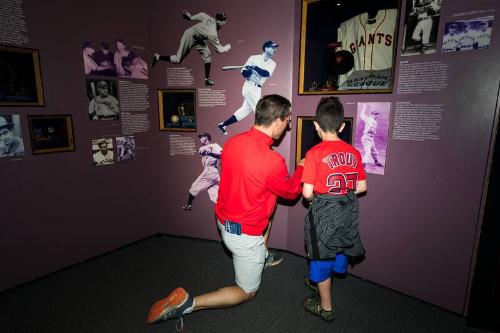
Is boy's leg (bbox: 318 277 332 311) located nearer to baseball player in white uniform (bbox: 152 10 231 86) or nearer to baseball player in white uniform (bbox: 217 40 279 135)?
baseball player in white uniform (bbox: 217 40 279 135)

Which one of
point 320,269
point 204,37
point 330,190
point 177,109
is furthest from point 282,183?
point 204,37

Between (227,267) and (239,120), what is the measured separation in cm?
163

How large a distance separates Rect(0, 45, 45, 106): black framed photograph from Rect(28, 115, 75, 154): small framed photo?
163 millimetres

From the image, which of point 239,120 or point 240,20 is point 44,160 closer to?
point 239,120

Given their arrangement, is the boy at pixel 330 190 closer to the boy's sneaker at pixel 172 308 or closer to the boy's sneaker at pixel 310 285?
the boy's sneaker at pixel 310 285

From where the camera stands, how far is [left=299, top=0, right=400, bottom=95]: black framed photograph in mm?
2479

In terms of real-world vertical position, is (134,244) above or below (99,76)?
below

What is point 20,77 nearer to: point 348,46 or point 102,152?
point 102,152

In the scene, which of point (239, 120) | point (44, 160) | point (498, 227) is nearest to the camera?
point (498, 227)

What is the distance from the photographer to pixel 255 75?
10.1 feet

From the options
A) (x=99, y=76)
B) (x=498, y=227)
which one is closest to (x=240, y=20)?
(x=99, y=76)

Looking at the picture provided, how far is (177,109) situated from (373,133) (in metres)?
2.24

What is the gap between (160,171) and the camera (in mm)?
3703

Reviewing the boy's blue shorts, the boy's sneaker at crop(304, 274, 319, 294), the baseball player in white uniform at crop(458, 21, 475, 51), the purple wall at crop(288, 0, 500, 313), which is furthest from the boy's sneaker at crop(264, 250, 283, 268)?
the baseball player in white uniform at crop(458, 21, 475, 51)
